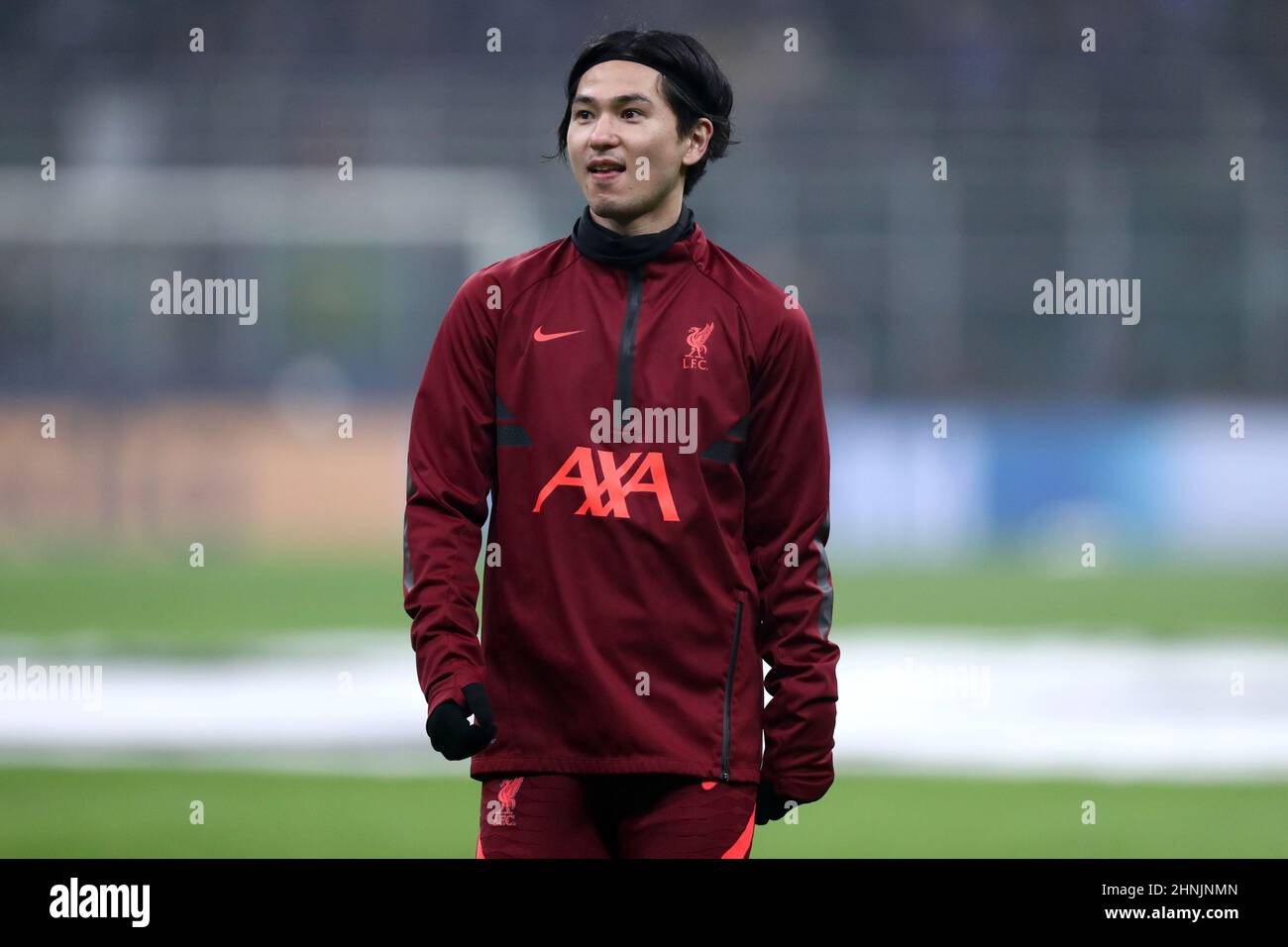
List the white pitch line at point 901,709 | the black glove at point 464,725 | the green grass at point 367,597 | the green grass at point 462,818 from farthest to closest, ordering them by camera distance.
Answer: the green grass at point 367,597 < the white pitch line at point 901,709 < the green grass at point 462,818 < the black glove at point 464,725

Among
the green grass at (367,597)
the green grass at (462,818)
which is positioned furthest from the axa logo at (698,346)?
the green grass at (367,597)

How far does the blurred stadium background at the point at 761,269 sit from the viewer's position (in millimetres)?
14781

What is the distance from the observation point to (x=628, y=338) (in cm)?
262

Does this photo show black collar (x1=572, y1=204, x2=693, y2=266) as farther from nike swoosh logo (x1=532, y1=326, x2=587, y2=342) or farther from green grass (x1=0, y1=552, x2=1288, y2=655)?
green grass (x1=0, y1=552, x2=1288, y2=655)

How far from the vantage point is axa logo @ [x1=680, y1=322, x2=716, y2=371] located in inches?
103

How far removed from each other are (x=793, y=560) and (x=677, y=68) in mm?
777

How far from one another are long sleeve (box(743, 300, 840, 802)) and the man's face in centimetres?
29

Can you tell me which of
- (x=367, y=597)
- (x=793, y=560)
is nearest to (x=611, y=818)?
(x=793, y=560)

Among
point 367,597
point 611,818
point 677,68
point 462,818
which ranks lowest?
point 462,818

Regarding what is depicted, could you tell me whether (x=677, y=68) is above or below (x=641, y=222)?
above

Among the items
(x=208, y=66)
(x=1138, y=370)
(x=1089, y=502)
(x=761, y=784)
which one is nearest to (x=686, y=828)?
(x=761, y=784)

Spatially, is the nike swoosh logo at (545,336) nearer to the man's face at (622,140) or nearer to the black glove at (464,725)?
the man's face at (622,140)

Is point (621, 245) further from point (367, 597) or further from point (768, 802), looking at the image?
point (367, 597)

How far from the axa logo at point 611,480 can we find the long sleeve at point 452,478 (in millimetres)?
144
